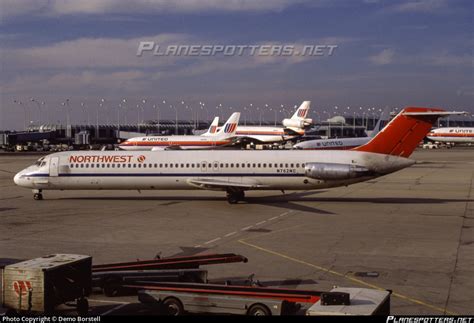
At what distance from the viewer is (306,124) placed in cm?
15675

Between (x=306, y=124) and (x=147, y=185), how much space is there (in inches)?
4889

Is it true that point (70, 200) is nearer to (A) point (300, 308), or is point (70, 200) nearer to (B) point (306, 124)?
(A) point (300, 308)

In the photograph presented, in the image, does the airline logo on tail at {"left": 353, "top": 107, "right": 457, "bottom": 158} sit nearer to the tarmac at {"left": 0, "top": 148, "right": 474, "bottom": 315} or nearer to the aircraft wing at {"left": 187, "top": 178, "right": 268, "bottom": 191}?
the tarmac at {"left": 0, "top": 148, "right": 474, "bottom": 315}

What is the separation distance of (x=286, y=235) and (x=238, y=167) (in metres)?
10.7

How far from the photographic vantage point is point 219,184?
33438mm

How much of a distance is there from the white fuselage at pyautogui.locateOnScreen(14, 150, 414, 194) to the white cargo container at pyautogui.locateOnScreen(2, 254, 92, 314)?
20904mm

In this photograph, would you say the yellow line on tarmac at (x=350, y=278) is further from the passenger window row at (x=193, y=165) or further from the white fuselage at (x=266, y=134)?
the white fuselage at (x=266, y=134)

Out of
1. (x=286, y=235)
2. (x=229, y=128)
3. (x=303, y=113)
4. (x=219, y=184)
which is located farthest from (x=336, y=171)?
(x=303, y=113)

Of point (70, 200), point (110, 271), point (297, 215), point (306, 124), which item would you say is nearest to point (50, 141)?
point (306, 124)

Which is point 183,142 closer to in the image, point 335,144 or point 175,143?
point 175,143

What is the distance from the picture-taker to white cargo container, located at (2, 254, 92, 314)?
12.7m

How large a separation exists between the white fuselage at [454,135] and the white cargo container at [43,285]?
5364 inches

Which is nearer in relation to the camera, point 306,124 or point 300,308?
point 300,308

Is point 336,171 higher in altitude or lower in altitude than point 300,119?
lower
